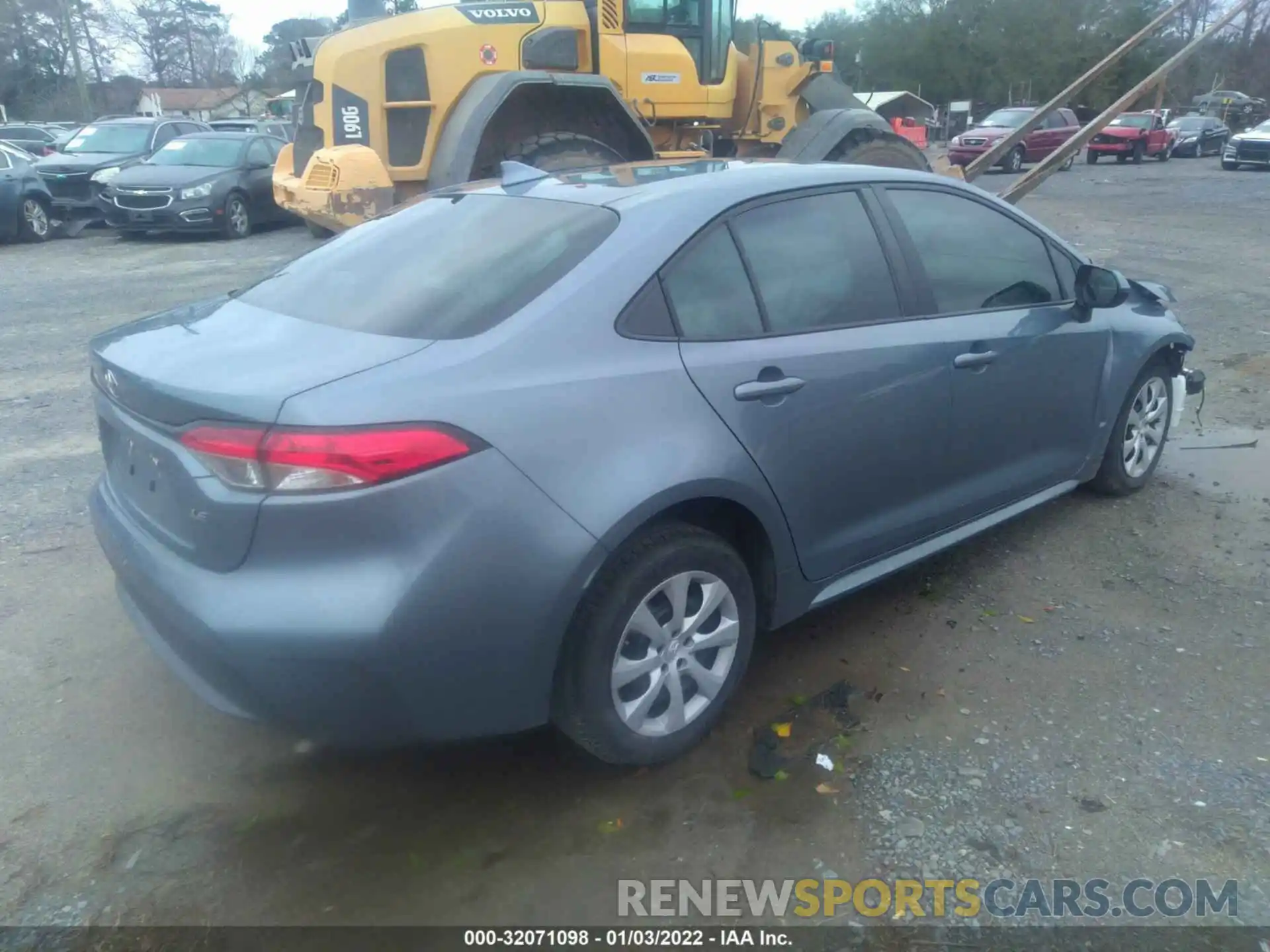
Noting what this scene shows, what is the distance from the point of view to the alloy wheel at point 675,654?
2.91 meters

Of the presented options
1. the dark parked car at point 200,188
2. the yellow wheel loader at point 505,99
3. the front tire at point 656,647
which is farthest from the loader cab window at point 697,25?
the front tire at point 656,647

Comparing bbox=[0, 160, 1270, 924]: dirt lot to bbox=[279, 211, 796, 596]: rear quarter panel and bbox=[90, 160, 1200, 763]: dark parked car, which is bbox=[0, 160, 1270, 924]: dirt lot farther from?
bbox=[279, 211, 796, 596]: rear quarter panel

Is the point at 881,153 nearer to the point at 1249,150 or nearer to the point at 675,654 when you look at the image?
the point at 675,654

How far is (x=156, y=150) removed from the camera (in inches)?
640

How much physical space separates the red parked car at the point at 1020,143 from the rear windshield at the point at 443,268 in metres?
26.5

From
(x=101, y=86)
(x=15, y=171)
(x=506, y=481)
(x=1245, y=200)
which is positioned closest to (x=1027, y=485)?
(x=506, y=481)

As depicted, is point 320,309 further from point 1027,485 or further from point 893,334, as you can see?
point 1027,485

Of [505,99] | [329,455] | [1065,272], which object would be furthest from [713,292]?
[505,99]

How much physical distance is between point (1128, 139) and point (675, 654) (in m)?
34.5

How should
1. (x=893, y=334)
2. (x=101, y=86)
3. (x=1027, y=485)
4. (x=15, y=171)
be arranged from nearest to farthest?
1. (x=893, y=334)
2. (x=1027, y=485)
3. (x=15, y=171)
4. (x=101, y=86)

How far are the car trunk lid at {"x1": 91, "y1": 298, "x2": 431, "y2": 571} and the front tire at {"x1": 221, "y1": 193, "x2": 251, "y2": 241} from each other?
42.0ft

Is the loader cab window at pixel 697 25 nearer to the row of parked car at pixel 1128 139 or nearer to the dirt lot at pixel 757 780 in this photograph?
the dirt lot at pixel 757 780

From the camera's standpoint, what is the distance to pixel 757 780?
3.06m

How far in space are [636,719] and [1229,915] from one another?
1.54 meters
